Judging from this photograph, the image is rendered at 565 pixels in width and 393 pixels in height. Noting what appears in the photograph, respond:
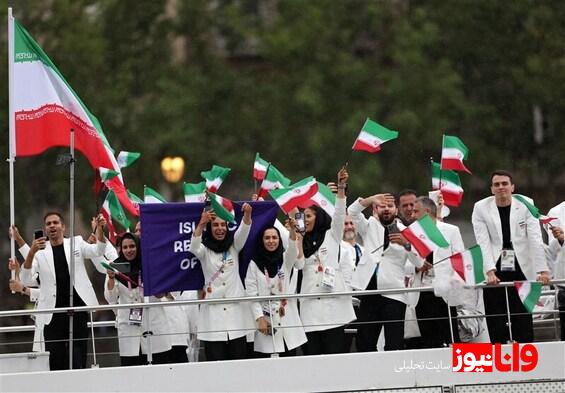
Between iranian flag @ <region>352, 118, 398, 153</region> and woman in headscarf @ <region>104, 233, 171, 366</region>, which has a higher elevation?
iranian flag @ <region>352, 118, 398, 153</region>

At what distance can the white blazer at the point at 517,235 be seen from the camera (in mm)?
15383

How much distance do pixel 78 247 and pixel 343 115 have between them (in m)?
18.8

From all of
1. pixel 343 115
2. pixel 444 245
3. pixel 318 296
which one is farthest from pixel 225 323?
pixel 343 115

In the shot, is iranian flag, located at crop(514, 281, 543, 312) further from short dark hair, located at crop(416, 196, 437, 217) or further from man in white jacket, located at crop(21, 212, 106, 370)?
man in white jacket, located at crop(21, 212, 106, 370)

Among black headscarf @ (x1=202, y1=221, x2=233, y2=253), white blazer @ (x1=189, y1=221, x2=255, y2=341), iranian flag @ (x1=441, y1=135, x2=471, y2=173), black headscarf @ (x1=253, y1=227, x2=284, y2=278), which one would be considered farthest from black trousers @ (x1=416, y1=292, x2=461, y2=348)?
iranian flag @ (x1=441, y1=135, x2=471, y2=173)

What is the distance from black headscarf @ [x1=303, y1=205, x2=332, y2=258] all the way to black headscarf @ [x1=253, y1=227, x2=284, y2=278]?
29 centimetres

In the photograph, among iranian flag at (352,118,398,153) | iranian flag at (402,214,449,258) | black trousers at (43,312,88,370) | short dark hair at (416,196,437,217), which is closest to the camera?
iranian flag at (402,214,449,258)

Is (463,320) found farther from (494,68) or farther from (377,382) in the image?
(494,68)

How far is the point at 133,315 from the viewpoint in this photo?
16.1 m

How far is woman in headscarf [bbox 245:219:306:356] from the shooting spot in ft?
51.0

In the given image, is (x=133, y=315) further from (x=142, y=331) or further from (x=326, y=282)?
(x=326, y=282)

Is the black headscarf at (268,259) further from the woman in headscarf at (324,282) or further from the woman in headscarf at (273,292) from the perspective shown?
the woman in headscarf at (324,282)

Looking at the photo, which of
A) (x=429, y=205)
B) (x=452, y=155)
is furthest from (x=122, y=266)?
(x=452, y=155)

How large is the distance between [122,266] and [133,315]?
51cm
